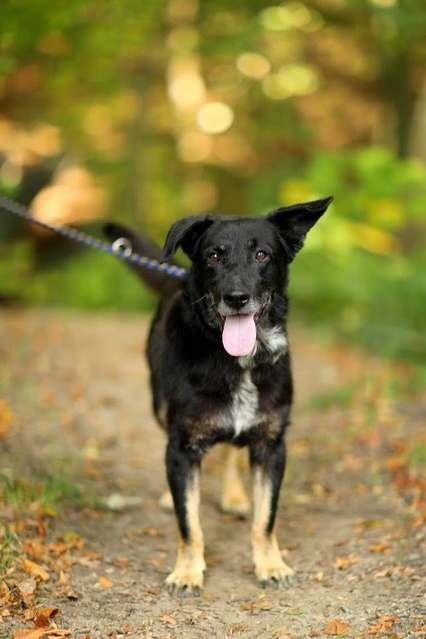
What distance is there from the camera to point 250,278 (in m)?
4.02

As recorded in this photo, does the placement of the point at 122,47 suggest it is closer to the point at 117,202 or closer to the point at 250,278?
the point at 117,202

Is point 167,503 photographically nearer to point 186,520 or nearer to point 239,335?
point 186,520

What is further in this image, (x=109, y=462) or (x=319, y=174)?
(x=319, y=174)

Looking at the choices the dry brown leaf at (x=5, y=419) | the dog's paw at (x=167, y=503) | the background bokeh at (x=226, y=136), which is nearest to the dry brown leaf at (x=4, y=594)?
the dog's paw at (x=167, y=503)

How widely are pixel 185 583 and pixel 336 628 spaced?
0.87 m

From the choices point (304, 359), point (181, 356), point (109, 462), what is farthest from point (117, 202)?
point (181, 356)

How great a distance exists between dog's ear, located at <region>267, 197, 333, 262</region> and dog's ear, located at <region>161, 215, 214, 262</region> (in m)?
0.37

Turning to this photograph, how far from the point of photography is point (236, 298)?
3.91m

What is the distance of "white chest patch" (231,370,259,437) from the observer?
426 centimetres

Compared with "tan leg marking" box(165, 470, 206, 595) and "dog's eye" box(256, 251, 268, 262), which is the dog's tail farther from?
"tan leg marking" box(165, 470, 206, 595)

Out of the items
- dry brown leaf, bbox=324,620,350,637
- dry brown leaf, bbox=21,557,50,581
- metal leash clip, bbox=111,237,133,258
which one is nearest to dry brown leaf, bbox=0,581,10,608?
dry brown leaf, bbox=21,557,50,581

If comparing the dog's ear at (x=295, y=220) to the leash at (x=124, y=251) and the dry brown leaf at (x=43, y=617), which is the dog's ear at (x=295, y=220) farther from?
the dry brown leaf at (x=43, y=617)

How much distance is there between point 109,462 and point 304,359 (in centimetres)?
384

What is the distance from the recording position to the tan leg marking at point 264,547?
4309 millimetres
